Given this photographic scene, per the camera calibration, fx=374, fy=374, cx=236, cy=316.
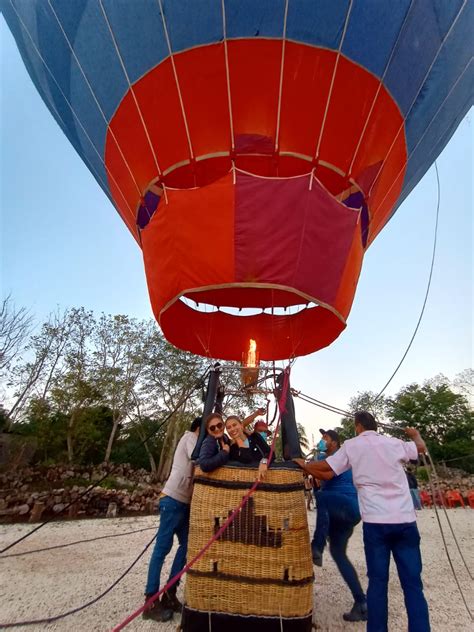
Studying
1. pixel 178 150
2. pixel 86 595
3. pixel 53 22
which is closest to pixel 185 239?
pixel 178 150

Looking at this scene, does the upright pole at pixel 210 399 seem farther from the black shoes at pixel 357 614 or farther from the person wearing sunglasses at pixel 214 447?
the black shoes at pixel 357 614

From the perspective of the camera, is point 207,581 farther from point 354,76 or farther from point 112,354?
point 112,354

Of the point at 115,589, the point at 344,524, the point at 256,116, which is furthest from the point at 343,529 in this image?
the point at 256,116

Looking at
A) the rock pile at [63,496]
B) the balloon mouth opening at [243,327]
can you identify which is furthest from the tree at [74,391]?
the balloon mouth opening at [243,327]

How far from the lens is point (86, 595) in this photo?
3.16 metres

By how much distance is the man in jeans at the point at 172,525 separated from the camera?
2648mm

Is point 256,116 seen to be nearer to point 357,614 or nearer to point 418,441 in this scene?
point 418,441

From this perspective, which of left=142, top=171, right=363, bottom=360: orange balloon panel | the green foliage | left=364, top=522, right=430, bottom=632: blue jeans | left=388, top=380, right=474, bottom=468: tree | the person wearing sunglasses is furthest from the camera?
left=388, top=380, right=474, bottom=468: tree

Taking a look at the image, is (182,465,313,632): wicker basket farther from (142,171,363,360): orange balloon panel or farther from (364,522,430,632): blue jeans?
(142,171,363,360): orange balloon panel

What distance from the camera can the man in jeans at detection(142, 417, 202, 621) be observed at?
2648 millimetres

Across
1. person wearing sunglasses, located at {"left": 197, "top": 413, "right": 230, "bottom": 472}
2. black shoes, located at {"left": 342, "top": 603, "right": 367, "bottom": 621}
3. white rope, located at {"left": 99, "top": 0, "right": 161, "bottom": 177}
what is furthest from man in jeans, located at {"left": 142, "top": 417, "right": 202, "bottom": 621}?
white rope, located at {"left": 99, "top": 0, "right": 161, "bottom": 177}

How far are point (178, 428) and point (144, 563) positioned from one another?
614 inches

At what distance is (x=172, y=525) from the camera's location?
9.06 ft

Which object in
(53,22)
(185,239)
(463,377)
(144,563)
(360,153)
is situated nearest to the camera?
(185,239)
